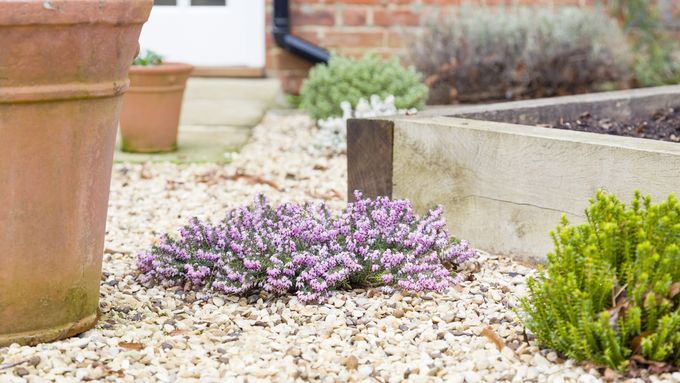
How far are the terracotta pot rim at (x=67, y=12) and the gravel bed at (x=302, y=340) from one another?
78 cm

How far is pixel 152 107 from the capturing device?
5.02 meters

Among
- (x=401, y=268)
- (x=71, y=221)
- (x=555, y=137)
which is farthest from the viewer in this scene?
(x=555, y=137)

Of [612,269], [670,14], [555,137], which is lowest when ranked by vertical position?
[612,269]

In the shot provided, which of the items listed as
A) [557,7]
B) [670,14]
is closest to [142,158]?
[557,7]

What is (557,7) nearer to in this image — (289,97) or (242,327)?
(289,97)

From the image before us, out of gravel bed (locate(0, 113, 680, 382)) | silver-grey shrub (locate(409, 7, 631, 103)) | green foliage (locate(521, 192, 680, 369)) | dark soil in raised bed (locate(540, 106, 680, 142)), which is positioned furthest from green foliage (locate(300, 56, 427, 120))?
green foliage (locate(521, 192, 680, 369))

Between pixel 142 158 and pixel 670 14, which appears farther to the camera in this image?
pixel 670 14

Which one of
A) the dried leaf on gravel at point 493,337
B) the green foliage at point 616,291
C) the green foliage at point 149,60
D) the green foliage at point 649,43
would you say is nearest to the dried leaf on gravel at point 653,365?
the green foliage at point 616,291

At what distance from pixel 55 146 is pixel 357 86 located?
317cm

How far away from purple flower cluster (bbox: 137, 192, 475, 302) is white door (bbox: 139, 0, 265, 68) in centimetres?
353

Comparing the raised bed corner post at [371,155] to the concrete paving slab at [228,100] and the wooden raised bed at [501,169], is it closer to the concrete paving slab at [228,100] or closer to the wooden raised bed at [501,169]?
the wooden raised bed at [501,169]

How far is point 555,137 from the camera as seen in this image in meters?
3.19

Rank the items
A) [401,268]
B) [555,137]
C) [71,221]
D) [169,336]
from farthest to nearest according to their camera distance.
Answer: [555,137] < [401,268] < [169,336] < [71,221]

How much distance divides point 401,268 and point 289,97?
12.7 ft
